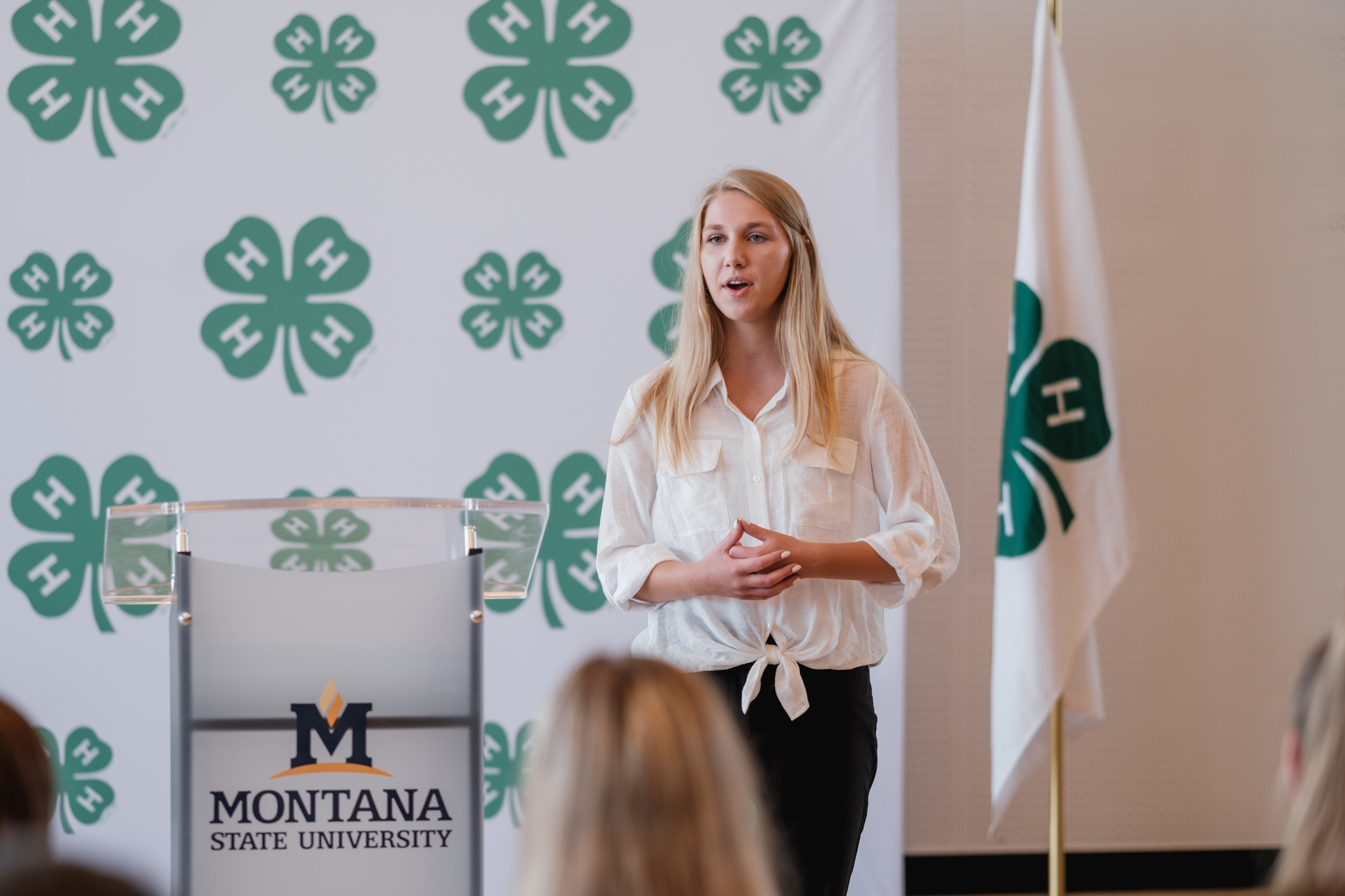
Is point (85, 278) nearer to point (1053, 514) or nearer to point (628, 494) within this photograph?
point (628, 494)

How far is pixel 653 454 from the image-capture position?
2.06 meters

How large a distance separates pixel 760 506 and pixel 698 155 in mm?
1261

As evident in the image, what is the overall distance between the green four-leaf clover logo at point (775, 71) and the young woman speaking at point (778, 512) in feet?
2.93

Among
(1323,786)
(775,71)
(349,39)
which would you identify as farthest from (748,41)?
(1323,786)

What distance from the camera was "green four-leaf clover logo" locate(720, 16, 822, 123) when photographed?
288 cm

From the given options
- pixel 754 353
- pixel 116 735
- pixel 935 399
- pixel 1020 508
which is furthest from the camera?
pixel 935 399

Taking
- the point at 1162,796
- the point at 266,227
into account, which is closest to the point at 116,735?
the point at 266,227

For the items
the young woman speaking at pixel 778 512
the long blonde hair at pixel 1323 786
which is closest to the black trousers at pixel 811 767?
the young woman speaking at pixel 778 512

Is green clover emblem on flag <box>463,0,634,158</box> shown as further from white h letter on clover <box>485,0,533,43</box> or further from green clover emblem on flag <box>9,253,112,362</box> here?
green clover emblem on flag <box>9,253,112,362</box>

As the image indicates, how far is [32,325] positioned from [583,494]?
1468 millimetres

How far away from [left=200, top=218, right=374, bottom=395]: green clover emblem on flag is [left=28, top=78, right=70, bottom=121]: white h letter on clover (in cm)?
53

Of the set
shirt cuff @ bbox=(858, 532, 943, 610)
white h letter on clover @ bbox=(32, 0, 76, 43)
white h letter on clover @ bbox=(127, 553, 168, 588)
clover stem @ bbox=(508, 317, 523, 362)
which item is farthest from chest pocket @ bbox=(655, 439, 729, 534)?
white h letter on clover @ bbox=(32, 0, 76, 43)

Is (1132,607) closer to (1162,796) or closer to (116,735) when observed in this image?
(1162,796)

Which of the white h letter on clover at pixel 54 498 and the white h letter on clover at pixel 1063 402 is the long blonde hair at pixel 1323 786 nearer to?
the white h letter on clover at pixel 1063 402
